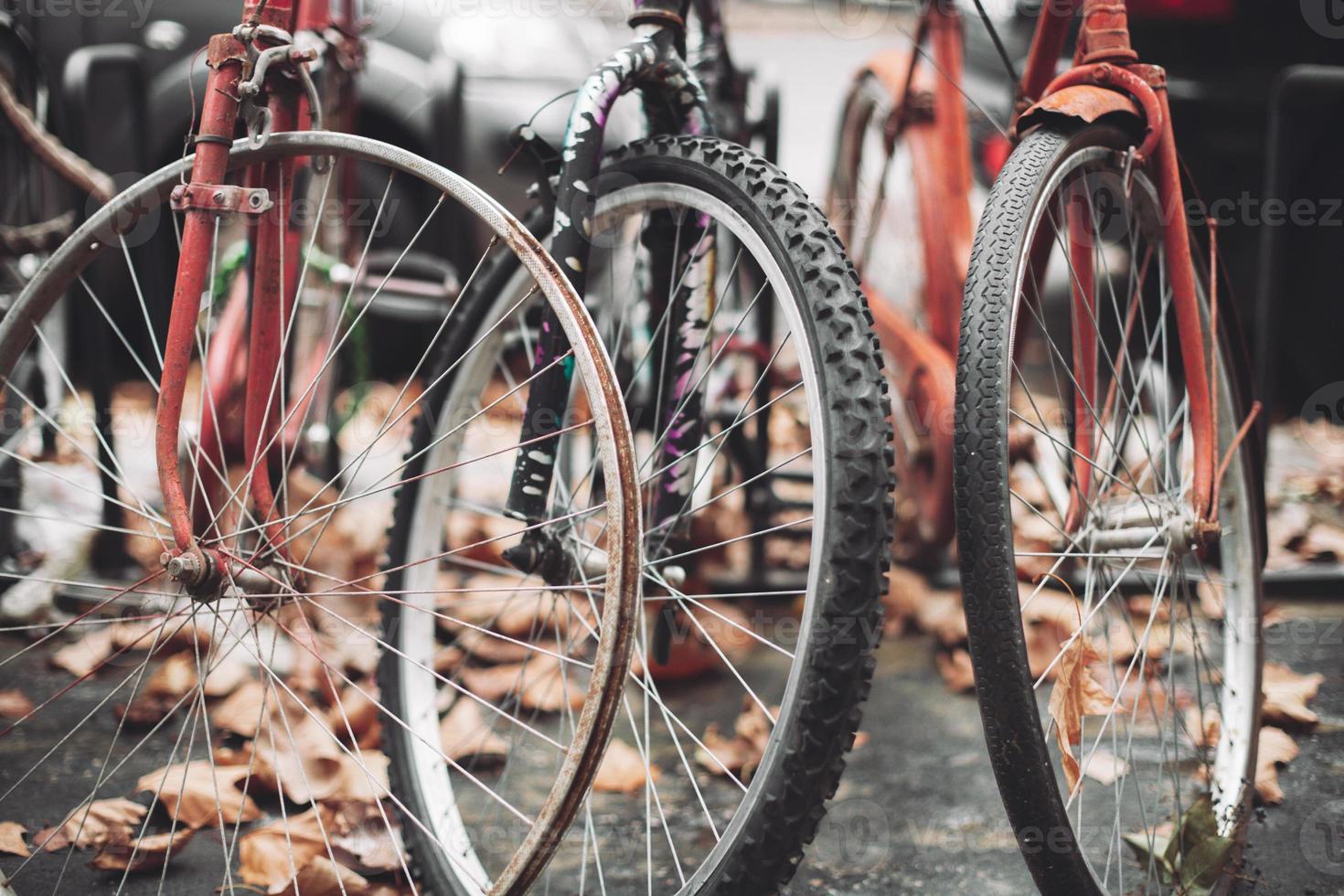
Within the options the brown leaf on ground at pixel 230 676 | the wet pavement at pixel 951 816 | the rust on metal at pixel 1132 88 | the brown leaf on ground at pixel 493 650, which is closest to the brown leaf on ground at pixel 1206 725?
the wet pavement at pixel 951 816

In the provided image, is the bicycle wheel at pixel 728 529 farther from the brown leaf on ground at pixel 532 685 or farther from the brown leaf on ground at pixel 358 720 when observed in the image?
the brown leaf on ground at pixel 358 720

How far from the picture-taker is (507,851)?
5.49 feet

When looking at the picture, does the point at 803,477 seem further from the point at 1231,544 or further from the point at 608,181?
the point at 608,181

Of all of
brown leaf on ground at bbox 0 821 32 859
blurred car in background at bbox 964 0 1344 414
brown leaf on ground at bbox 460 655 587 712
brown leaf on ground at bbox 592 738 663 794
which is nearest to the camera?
brown leaf on ground at bbox 0 821 32 859

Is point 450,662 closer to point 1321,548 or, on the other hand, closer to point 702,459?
point 702,459

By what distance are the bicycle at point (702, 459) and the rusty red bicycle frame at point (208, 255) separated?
1.04 feet

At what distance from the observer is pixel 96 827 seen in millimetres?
1663

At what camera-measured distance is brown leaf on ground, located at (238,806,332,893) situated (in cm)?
155

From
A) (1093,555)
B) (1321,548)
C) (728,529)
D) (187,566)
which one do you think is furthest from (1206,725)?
(187,566)

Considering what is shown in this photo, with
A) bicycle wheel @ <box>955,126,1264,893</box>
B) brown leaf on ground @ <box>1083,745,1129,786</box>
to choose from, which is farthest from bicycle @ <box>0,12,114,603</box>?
brown leaf on ground @ <box>1083,745,1129,786</box>

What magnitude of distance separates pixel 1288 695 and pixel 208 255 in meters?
2.12

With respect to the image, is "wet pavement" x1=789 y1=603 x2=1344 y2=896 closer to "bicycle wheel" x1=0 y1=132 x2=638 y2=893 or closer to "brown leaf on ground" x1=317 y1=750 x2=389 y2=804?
"bicycle wheel" x1=0 y1=132 x2=638 y2=893

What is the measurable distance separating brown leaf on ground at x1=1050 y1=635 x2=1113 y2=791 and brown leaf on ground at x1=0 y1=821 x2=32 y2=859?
1541mm

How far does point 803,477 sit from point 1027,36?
256cm
